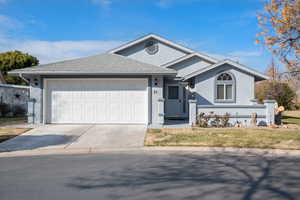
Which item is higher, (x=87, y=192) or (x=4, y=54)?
(x=4, y=54)

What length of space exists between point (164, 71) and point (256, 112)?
18.5 feet

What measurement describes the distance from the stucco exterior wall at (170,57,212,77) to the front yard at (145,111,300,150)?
749 centimetres

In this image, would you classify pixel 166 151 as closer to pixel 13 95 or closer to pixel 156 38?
pixel 156 38

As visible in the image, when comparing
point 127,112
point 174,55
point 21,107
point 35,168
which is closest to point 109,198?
point 35,168

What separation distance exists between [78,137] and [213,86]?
28.5 feet

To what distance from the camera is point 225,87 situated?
52.5 feet

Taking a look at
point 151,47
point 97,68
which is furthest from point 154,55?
point 97,68

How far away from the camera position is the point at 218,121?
47.1ft

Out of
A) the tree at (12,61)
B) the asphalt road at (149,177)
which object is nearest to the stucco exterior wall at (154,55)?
the asphalt road at (149,177)

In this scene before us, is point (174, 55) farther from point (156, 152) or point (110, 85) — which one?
point (156, 152)

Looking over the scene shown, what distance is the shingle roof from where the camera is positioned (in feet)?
45.5

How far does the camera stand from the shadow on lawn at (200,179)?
487 cm

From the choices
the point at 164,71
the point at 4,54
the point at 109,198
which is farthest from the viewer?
the point at 4,54

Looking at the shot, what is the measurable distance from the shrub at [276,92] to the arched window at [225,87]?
53.8ft
